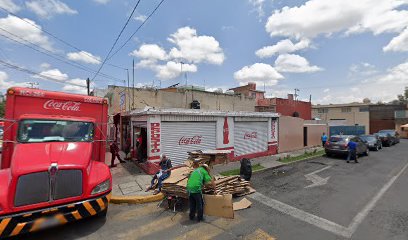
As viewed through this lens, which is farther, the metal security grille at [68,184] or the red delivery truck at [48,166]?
the metal security grille at [68,184]

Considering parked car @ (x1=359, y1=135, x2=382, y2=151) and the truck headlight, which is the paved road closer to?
the truck headlight

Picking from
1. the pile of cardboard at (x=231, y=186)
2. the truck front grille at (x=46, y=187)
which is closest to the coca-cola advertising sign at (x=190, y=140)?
the pile of cardboard at (x=231, y=186)

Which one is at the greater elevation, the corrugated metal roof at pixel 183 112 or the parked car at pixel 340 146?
the corrugated metal roof at pixel 183 112

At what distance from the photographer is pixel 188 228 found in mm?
5344

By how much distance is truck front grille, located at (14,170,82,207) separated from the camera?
4508 millimetres

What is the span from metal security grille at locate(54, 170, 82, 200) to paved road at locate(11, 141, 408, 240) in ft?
3.21

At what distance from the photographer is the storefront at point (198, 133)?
10.2 metres

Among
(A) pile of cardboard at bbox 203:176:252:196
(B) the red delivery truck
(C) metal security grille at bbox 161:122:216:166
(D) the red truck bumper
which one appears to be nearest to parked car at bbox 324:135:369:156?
(C) metal security grille at bbox 161:122:216:166

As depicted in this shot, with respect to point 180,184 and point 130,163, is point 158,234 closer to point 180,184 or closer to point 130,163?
point 180,184

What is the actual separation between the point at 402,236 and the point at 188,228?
4.90m

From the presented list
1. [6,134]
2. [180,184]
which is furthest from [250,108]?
[6,134]

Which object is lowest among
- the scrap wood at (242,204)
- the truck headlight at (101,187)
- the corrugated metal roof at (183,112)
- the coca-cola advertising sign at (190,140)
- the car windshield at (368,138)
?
the scrap wood at (242,204)

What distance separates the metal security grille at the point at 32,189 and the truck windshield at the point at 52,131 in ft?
5.65

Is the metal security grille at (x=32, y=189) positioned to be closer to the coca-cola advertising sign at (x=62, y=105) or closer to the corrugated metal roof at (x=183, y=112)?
the coca-cola advertising sign at (x=62, y=105)
